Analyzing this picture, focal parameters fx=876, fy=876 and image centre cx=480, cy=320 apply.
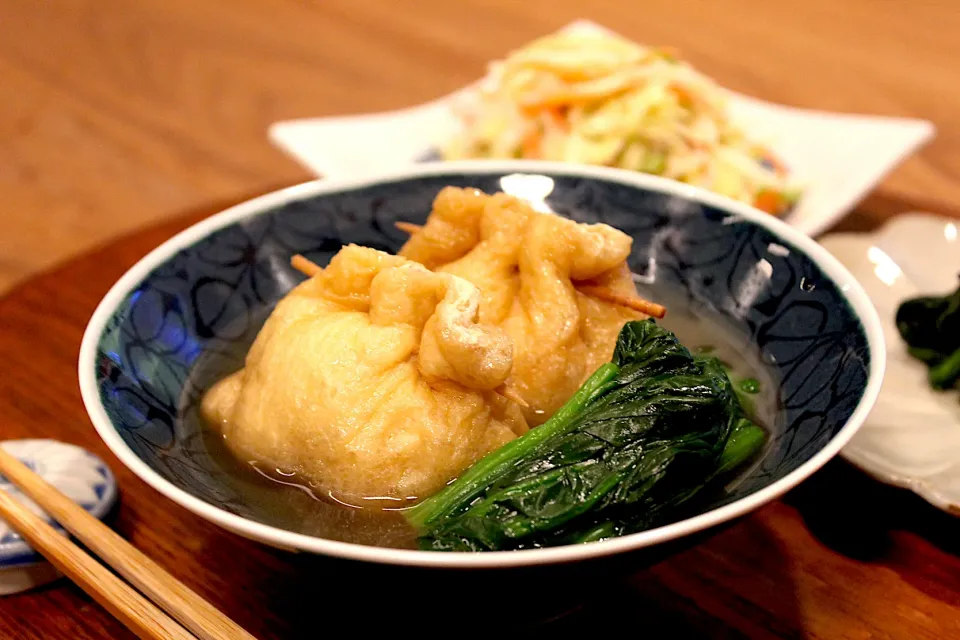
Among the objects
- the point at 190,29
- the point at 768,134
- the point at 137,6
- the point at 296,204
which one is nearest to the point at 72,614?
the point at 296,204

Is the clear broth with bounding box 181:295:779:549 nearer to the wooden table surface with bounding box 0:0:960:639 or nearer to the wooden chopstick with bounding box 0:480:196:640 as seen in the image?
the wooden table surface with bounding box 0:0:960:639

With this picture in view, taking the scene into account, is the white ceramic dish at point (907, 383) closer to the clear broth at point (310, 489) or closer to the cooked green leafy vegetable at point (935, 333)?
the cooked green leafy vegetable at point (935, 333)

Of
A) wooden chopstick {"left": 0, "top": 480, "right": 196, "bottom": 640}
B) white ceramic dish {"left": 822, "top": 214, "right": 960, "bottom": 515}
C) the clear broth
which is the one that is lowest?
wooden chopstick {"left": 0, "top": 480, "right": 196, "bottom": 640}

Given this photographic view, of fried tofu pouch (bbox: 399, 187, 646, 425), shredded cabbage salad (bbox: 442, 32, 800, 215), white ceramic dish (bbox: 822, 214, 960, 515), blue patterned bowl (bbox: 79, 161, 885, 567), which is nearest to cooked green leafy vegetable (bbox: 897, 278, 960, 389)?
white ceramic dish (bbox: 822, 214, 960, 515)

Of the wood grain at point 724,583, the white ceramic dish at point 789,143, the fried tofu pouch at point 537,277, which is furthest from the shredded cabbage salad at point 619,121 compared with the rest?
→ the wood grain at point 724,583

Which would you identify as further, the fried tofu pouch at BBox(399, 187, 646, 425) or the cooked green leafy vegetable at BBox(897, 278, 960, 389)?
the cooked green leafy vegetable at BBox(897, 278, 960, 389)

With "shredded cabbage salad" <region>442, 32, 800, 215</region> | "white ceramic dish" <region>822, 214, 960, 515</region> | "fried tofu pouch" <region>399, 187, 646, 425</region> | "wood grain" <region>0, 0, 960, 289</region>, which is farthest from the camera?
"wood grain" <region>0, 0, 960, 289</region>

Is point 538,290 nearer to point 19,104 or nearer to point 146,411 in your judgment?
point 146,411
